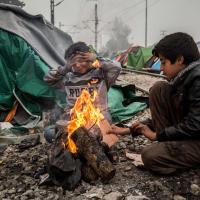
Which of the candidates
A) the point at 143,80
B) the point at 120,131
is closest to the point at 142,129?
the point at 120,131

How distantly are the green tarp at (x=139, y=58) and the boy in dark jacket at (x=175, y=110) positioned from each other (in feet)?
58.6

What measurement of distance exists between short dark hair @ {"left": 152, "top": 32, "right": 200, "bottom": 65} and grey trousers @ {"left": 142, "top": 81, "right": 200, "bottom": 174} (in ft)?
1.38

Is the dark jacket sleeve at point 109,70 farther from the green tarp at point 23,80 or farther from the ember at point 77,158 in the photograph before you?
the ember at point 77,158

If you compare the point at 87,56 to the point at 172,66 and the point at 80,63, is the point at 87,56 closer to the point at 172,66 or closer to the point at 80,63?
the point at 80,63

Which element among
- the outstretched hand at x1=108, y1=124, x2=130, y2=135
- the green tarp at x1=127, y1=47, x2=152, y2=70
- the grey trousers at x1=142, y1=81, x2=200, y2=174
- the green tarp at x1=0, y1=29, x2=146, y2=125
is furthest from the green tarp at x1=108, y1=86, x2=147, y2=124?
the green tarp at x1=127, y1=47, x2=152, y2=70

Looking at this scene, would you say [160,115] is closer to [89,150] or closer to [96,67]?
[89,150]

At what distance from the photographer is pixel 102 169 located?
3.60m

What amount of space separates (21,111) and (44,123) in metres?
0.80

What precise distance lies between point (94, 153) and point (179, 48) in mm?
1518

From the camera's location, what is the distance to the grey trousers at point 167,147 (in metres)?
3.65

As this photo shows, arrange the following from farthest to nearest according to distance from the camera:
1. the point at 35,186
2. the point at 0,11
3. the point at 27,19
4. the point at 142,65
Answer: the point at 142,65 → the point at 27,19 → the point at 0,11 → the point at 35,186

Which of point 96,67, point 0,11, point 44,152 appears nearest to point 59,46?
point 0,11

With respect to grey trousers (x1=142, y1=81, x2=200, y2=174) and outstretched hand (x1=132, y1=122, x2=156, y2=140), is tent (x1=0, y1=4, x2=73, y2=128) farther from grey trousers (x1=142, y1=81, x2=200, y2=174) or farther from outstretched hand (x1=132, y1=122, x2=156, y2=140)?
grey trousers (x1=142, y1=81, x2=200, y2=174)

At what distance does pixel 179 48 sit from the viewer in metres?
3.48
